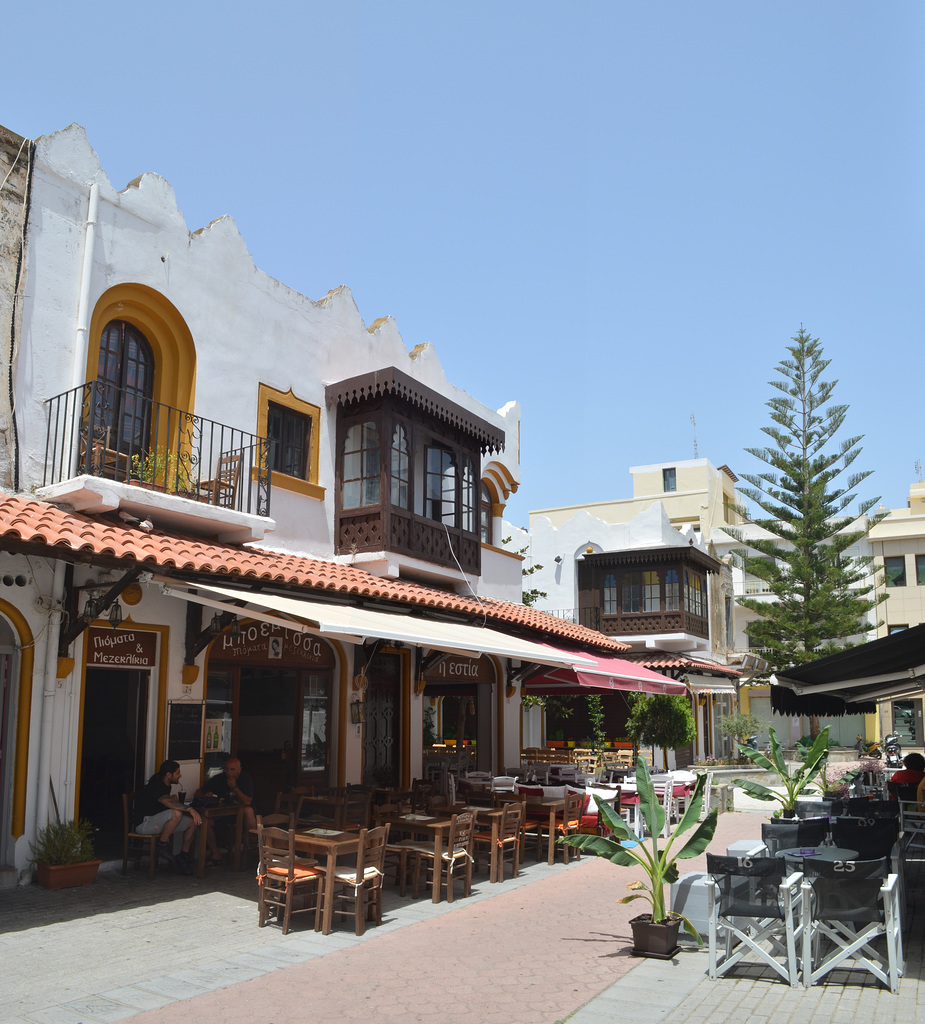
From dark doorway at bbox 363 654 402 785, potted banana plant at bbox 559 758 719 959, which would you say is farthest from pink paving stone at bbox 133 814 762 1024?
dark doorway at bbox 363 654 402 785

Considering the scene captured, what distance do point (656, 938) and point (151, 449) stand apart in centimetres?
683

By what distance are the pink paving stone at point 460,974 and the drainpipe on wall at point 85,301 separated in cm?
591

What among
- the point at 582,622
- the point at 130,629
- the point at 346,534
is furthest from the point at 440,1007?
the point at 582,622

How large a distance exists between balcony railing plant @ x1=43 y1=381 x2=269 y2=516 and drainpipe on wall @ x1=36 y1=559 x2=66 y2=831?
108 centimetres

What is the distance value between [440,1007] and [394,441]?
8330 mm

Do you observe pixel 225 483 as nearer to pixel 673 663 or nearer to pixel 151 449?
pixel 151 449

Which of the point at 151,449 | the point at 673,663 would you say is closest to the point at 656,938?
the point at 151,449

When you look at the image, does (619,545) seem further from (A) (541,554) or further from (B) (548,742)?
(B) (548,742)

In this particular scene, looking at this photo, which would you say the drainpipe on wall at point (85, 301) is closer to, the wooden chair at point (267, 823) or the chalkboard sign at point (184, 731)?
the chalkboard sign at point (184, 731)

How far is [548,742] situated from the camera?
26.5 m

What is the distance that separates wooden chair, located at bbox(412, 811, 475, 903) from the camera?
7.74 m

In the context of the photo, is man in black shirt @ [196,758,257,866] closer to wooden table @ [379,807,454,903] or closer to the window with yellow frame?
wooden table @ [379,807,454,903]

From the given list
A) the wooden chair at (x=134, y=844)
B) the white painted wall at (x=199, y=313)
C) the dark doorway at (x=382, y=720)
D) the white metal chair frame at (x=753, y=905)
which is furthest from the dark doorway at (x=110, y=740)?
the white metal chair frame at (x=753, y=905)

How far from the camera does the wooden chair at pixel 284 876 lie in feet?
21.5
